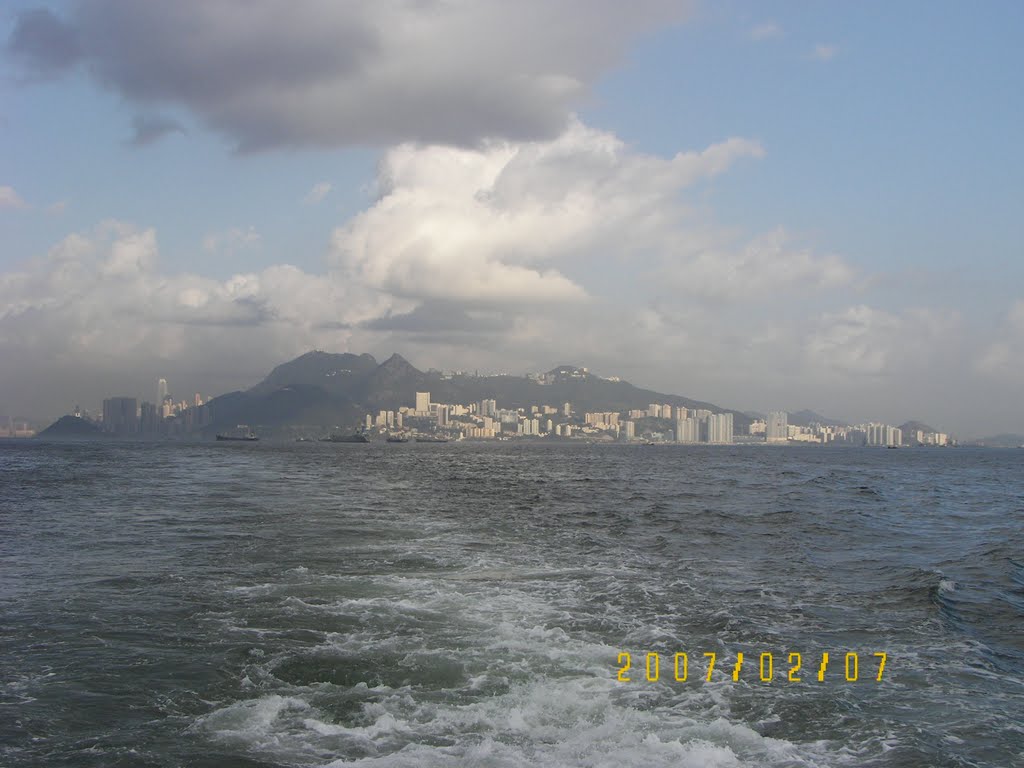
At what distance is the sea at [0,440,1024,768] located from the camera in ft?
30.3

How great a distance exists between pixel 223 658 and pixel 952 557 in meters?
23.3

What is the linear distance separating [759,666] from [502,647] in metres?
4.28

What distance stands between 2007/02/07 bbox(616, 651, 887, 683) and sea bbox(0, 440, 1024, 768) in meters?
0.06

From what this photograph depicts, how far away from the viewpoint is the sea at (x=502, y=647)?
925 centimetres

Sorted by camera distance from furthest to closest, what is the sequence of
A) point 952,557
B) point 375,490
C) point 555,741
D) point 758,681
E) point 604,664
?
point 375,490 < point 952,557 < point 604,664 < point 758,681 < point 555,741

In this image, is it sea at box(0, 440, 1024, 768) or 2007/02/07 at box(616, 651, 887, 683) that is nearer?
sea at box(0, 440, 1024, 768)

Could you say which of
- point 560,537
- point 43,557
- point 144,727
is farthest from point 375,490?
point 144,727

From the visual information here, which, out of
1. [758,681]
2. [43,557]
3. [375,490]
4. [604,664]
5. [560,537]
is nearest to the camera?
[758,681]

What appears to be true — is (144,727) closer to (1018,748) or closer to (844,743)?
(844,743)

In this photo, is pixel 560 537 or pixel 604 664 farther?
pixel 560 537

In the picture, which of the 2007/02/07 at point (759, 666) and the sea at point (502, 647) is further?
the 2007/02/07 at point (759, 666)

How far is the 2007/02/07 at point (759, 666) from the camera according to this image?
11875 millimetres

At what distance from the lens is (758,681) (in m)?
11.7

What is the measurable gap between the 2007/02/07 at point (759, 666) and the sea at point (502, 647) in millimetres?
64
